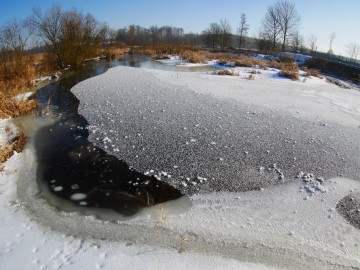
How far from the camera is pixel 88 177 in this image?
4.29 metres

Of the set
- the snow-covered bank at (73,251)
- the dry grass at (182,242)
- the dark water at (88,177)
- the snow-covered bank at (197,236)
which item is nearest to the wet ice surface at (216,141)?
the dark water at (88,177)

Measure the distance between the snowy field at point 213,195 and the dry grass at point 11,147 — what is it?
0.51 feet

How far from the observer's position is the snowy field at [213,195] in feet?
9.33

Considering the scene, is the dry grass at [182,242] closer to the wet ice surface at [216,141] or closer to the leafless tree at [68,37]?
the wet ice surface at [216,141]

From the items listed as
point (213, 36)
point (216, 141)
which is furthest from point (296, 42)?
point (216, 141)

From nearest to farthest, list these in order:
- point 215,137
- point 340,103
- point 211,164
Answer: point 211,164, point 215,137, point 340,103

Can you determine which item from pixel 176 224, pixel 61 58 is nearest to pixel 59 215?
pixel 176 224

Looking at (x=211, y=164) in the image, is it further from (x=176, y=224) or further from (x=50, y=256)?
(x=50, y=256)

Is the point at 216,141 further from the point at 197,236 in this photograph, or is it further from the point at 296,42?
the point at 296,42

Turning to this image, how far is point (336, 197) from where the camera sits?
382cm

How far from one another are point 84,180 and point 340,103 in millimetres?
7668

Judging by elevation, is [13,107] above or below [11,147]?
above

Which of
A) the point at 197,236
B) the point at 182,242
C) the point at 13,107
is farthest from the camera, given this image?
the point at 13,107

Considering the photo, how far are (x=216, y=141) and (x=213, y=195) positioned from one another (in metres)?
1.66
